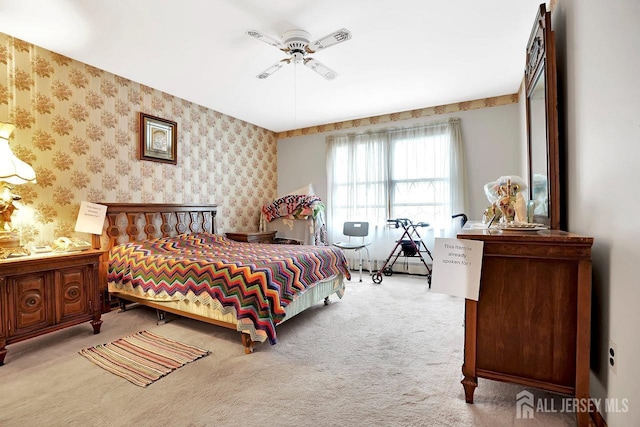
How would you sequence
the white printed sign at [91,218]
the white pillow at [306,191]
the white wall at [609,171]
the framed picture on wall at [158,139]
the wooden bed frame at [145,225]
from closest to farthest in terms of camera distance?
the white wall at [609,171] → the white printed sign at [91,218] → the wooden bed frame at [145,225] → the framed picture on wall at [158,139] → the white pillow at [306,191]

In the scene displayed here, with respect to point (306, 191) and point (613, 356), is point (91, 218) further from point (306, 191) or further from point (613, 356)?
point (613, 356)

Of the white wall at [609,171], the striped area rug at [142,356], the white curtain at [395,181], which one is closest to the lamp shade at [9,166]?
the striped area rug at [142,356]

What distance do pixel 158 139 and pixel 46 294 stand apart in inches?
85.4

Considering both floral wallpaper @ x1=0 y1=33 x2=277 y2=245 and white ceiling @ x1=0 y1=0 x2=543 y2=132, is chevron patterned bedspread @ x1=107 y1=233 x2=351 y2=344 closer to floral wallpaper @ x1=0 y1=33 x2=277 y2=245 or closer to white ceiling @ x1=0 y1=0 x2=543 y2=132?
floral wallpaper @ x1=0 y1=33 x2=277 y2=245

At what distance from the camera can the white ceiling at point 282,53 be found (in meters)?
2.26

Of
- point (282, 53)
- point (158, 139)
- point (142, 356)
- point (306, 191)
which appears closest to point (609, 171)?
point (282, 53)

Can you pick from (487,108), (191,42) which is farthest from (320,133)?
(191,42)

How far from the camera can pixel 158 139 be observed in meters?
3.80

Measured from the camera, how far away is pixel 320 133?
5.58 metres

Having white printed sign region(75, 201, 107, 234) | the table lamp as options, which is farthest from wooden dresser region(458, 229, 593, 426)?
white printed sign region(75, 201, 107, 234)

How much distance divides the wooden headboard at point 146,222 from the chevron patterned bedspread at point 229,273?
0.56ft

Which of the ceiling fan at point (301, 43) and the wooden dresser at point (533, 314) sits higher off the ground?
the ceiling fan at point (301, 43)

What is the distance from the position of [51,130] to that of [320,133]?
384cm

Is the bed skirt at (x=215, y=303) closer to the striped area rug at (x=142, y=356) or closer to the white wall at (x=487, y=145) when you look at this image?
the striped area rug at (x=142, y=356)
